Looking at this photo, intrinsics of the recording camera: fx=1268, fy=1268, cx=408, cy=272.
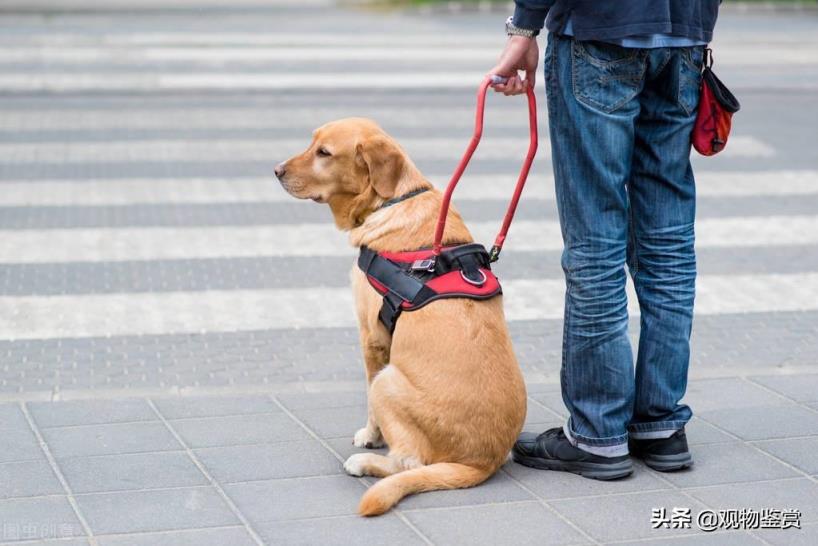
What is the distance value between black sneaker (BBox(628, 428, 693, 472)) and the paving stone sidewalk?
0.03 metres

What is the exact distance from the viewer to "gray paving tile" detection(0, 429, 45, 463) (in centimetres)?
411

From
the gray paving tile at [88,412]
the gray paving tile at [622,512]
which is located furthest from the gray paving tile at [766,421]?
the gray paving tile at [88,412]

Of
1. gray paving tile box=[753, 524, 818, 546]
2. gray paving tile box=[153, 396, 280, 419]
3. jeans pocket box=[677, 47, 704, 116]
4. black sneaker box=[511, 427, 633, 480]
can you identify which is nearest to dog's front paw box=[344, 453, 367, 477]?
black sneaker box=[511, 427, 633, 480]

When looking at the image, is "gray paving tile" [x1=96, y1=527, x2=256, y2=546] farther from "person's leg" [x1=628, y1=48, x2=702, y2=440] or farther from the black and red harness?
"person's leg" [x1=628, y1=48, x2=702, y2=440]

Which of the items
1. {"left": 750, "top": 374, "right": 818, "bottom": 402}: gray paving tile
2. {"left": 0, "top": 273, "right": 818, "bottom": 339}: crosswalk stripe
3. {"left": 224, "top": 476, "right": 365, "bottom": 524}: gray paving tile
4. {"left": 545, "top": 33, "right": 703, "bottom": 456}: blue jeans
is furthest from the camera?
{"left": 0, "top": 273, "right": 818, "bottom": 339}: crosswalk stripe

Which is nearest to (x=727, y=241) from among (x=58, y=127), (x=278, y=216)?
(x=278, y=216)

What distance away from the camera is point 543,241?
739cm

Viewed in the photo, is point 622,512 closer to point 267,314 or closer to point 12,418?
point 12,418

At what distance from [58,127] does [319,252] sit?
4.13 meters

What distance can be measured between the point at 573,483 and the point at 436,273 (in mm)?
786

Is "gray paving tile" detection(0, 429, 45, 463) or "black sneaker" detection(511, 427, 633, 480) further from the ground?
"black sneaker" detection(511, 427, 633, 480)

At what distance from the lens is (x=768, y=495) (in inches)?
152

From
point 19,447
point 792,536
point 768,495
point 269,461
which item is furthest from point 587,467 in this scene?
point 19,447

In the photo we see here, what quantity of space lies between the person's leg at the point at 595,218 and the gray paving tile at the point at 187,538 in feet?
3.81
